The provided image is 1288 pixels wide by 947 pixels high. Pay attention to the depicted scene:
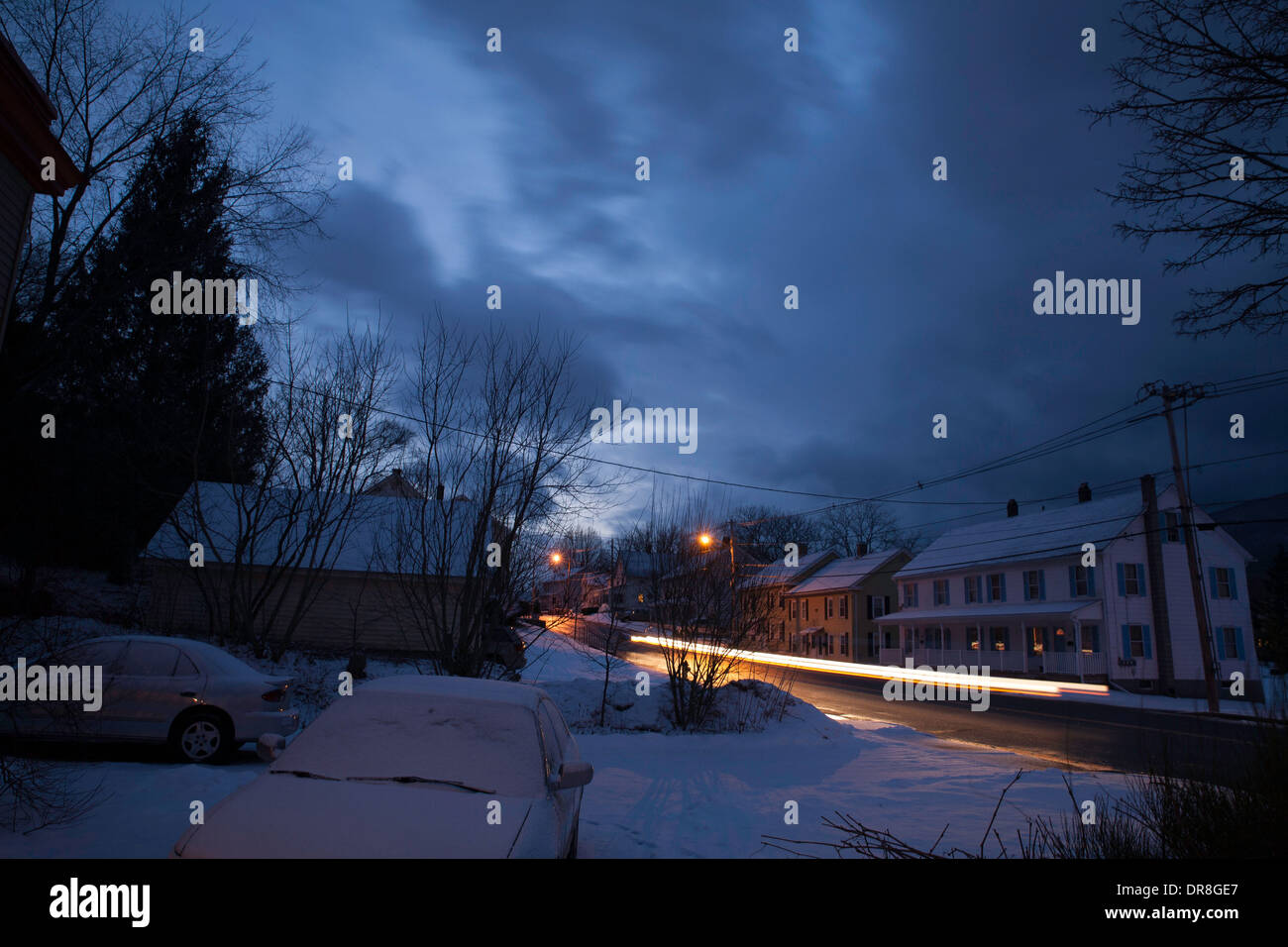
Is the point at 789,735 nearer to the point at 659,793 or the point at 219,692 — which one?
the point at 659,793

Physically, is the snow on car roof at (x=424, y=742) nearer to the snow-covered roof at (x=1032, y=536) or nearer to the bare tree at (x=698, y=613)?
the bare tree at (x=698, y=613)

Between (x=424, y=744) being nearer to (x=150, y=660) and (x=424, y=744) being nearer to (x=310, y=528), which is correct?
(x=150, y=660)

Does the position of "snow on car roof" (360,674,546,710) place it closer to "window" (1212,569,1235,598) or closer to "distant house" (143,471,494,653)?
"distant house" (143,471,494,653)

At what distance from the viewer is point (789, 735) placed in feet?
46.8

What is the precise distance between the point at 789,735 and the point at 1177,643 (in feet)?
95.7

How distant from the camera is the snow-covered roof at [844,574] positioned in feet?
180

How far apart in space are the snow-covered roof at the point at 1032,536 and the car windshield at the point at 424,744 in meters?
36.9

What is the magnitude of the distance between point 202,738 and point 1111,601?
36278 millimetres

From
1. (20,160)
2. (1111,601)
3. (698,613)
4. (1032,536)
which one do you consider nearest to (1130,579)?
(1111,601)

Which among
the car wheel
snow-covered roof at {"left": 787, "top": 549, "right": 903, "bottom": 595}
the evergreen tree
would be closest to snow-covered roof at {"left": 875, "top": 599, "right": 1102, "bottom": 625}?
snow-covered roof at {"left": 787, "top": 549, "right": 903, "bottom": 595}

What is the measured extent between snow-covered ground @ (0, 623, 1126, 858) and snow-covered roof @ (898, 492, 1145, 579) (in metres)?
26.1
